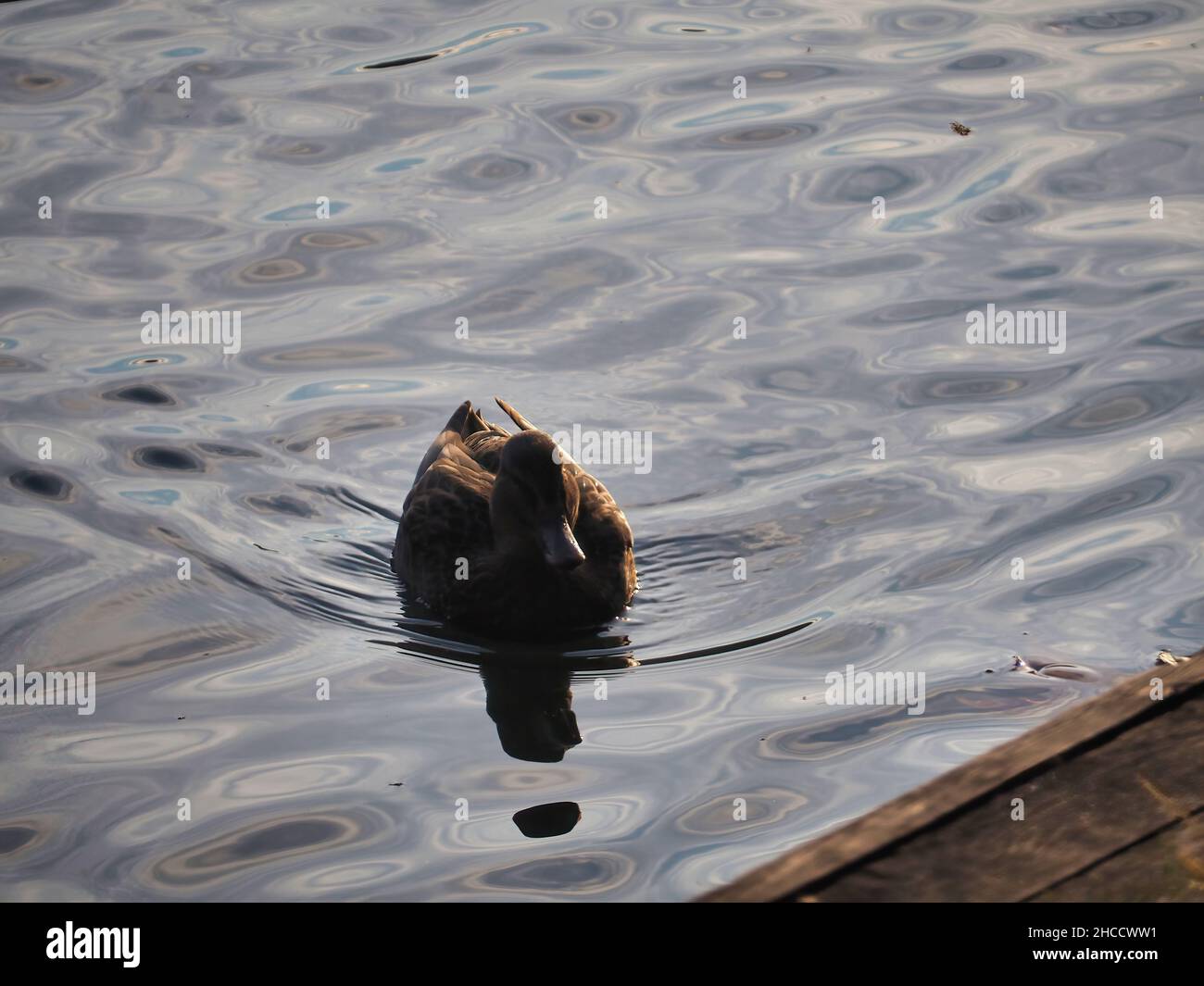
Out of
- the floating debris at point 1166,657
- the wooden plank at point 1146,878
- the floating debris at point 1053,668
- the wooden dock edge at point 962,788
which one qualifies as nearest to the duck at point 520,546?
the floating debris at point 1053,668

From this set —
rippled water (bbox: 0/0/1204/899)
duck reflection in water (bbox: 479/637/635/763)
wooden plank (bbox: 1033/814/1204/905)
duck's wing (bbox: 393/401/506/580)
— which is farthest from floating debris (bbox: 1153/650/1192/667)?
wooden plank (bbox: 1033/814/1204/905)

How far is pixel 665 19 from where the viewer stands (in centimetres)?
1591

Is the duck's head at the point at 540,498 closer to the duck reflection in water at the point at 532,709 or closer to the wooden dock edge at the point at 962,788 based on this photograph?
the duck reflection in water at the point at 532,709

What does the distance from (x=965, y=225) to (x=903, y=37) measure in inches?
179

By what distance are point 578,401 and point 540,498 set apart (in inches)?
87.8

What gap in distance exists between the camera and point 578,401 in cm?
959

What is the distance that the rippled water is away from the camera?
607cm

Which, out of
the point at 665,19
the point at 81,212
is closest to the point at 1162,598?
the point at 81,212

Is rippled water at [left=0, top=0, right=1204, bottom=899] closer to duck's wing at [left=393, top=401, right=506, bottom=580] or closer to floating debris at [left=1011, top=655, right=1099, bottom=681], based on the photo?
floating debris at [left=1011, top=655, right=1099, bottom=681]

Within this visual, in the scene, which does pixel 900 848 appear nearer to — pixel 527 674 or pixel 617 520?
pixel 527 674

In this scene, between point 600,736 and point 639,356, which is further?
point 639,356

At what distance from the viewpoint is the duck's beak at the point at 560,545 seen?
7230 millimetres

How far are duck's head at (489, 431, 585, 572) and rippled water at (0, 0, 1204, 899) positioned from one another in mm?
472

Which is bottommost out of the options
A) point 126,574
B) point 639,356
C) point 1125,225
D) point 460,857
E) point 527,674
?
point 460,857
